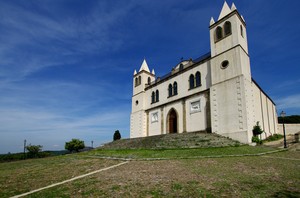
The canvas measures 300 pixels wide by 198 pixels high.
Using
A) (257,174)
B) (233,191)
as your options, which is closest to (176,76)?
(257,174)

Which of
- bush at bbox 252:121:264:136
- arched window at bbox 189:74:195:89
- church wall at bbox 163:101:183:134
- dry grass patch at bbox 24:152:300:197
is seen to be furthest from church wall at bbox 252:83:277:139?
dry grass patch at bbox 24:152:300:197

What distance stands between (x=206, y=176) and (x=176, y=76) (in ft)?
71.2

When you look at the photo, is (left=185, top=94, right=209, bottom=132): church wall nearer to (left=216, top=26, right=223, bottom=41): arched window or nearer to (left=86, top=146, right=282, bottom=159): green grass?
(left=216, top=26, right=223, bottom=41): arched window

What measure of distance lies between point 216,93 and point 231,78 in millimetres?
2141

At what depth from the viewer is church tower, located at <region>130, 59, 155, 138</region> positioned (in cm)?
3192

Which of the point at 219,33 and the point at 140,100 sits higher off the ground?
the point at 219,33

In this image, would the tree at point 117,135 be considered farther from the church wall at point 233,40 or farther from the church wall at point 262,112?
the church wall at point 262,112

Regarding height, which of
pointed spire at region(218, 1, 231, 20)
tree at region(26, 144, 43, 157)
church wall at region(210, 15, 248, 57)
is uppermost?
pointed spire at region(218, 1, 231, 20)

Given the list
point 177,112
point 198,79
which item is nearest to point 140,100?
point 177,112

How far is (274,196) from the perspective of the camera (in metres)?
4.57

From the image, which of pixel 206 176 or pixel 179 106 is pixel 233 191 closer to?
pixel 206 176

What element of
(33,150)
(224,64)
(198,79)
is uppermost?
(224,64)

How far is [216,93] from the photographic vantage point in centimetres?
2028

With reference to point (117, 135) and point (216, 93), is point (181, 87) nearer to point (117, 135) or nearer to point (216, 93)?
point (216, 93)
